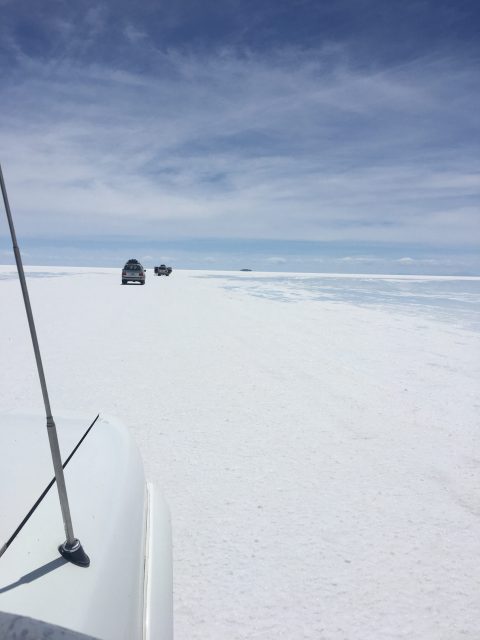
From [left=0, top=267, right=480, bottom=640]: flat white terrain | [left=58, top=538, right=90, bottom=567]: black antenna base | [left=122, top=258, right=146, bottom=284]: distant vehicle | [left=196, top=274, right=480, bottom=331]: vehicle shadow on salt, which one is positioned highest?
[left=122, top=258, right=146, bottom=284]: distant vehicle

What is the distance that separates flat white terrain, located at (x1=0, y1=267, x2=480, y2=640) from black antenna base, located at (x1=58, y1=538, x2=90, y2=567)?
111cm

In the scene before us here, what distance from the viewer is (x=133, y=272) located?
36531 mm

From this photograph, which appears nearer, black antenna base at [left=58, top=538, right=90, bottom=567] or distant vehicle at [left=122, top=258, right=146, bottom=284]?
black antenna base at [left=58, top=538, right=90, bottom=567]

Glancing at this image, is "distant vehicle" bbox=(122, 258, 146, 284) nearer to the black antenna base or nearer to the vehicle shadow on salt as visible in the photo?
the vehicle shadow on salt

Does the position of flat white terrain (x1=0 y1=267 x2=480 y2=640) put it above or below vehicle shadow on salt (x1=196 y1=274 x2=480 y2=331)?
above

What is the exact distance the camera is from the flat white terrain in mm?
2492

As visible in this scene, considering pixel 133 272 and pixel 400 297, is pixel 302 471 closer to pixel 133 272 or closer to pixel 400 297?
pixel 400 297

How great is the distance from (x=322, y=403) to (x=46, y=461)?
14.7 ft

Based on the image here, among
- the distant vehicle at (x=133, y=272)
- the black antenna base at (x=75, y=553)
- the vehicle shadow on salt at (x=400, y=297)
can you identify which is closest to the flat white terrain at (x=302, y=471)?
the black antenna base at (x=75, y=553)

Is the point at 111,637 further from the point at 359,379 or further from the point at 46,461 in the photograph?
the point at 359,379

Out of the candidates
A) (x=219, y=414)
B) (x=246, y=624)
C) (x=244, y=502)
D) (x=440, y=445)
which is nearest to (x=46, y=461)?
(x=246, y=624)

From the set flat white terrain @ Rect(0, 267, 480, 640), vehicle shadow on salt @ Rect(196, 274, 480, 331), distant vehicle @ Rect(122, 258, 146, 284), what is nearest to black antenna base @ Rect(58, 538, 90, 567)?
flat white terrain @ Rect(0, 267, 480, 640)

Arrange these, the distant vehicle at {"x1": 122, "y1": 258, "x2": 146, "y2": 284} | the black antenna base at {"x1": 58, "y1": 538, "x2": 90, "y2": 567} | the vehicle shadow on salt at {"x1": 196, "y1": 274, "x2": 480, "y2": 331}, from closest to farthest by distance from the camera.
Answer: the black antenna base at {"x1": 58, "y1": 538, "x2": 90, "y2": 567} → the vehicle shadow on salt at {"x1": 196, "y1": 274, "x2": 480, "y2": 331} → the distant vehicle at {"x1": 122, "y1": 258, "x2": 146, "y2": 284}

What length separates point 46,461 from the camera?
2.13m
